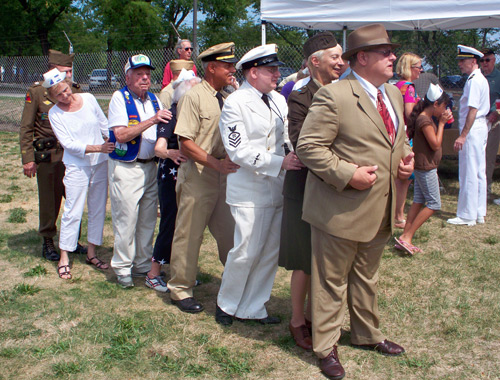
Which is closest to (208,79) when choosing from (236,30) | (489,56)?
(489,56)

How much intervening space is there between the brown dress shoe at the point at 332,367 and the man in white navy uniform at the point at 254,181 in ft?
2.57

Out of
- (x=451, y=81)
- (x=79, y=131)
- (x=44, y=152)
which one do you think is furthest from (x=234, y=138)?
(x=451, y=81)

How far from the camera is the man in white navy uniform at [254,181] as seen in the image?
3432 millimetres

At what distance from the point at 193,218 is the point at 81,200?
141 centimetres

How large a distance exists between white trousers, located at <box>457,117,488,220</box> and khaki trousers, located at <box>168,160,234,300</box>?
3451mm

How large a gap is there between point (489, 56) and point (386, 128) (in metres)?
5.33

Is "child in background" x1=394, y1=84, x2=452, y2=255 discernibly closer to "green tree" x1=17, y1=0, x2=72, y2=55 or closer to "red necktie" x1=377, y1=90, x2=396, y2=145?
"red necktie" x1=377, y1=90, x2=396, y2=145

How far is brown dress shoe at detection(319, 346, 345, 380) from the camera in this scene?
3.10 m

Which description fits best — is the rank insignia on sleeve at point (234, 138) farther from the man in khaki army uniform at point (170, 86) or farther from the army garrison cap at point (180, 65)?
the army garrison cap at point (180, 65)

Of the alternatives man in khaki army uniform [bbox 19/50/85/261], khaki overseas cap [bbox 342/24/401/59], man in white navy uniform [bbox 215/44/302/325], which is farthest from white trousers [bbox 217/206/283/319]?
man in khaki army uniform [bbox 19/50/85/261]

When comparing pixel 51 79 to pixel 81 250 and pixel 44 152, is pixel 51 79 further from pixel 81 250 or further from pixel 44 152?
pixel 81 250

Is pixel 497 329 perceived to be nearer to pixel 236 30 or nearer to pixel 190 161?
pixel 190 161

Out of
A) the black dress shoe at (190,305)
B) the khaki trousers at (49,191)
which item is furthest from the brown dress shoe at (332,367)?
the khaki trousers at (49,191)

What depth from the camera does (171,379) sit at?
3.15 m
